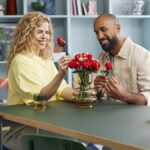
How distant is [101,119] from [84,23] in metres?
3.00

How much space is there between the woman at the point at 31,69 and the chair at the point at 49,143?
2.11 ft

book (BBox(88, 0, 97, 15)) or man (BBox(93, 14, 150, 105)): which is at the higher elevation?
book (BBox(88, 0, 97, 15))

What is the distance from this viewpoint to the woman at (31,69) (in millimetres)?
2240

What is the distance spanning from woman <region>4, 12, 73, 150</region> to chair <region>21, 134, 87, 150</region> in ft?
2.11

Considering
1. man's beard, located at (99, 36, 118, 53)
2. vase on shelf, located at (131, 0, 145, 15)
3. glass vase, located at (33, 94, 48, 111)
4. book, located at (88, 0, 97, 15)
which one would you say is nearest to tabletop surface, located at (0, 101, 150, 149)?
glass vase, located at (33, 94, 48, 111)

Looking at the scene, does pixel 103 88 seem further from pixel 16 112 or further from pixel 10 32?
pixel 10 32

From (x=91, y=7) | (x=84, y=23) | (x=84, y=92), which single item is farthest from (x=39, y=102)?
(x=84, y=23)

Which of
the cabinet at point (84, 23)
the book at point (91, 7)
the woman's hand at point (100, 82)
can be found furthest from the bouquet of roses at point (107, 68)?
the book at point (91, 7)

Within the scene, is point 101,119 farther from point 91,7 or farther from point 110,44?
point 91,7

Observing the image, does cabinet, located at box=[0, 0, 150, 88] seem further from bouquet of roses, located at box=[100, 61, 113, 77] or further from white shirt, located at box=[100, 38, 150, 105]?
bouquet of roses, located at box=[100, 61, 113, 77]

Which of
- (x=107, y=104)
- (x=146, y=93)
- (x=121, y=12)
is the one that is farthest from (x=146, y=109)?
(x=121, y=12)

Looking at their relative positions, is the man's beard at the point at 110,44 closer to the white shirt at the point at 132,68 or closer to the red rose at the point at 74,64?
the white shirt at the point at 132,68

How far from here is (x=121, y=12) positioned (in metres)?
4.80

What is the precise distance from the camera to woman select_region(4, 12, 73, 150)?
224 centimetres
